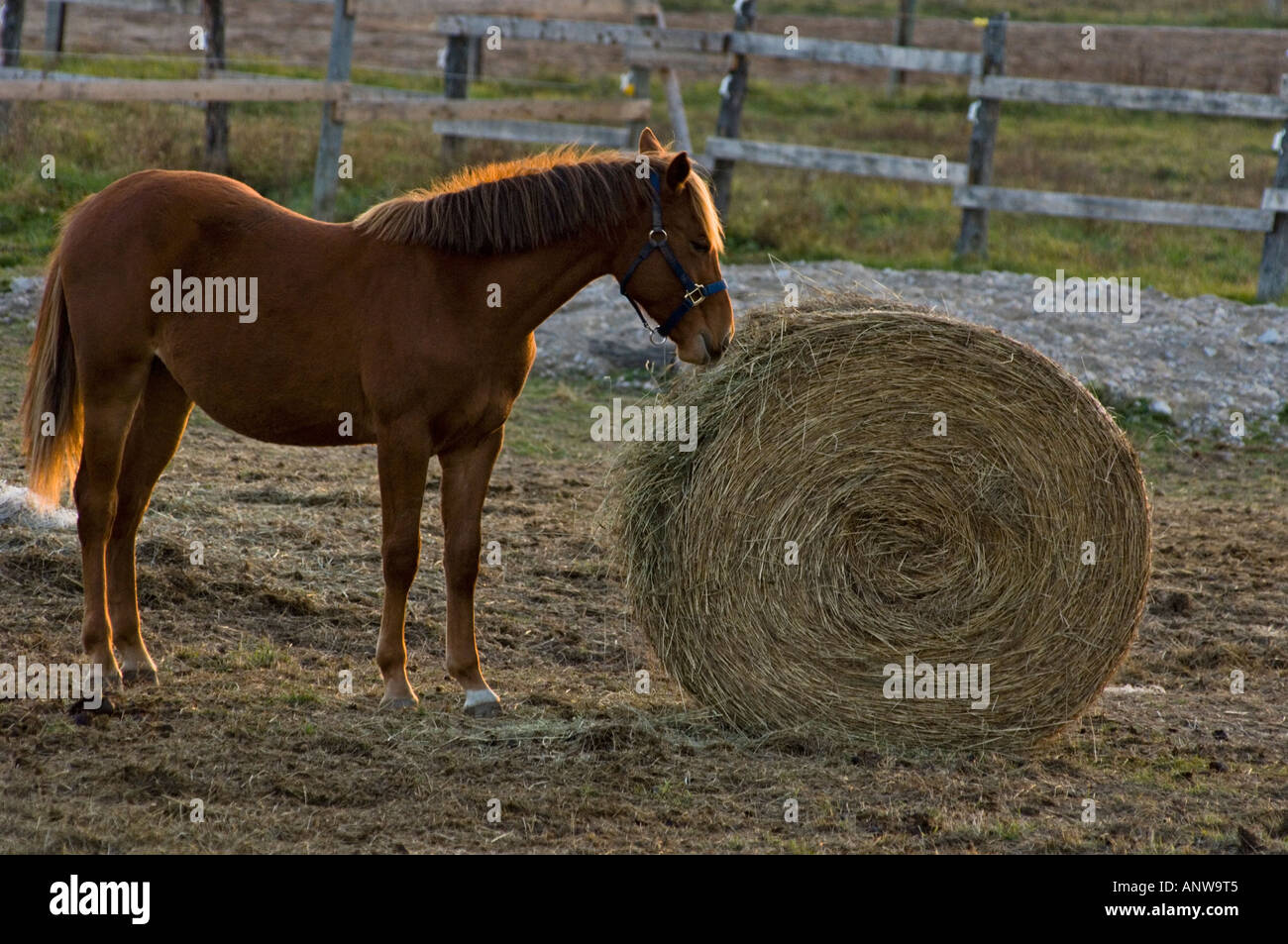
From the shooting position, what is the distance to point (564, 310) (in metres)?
10.1

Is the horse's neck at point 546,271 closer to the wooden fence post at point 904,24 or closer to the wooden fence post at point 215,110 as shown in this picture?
the wooden fence post at point 215,110

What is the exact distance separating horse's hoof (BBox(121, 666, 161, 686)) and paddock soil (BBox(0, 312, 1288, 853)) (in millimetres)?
85

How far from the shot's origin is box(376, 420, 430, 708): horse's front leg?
438 cm

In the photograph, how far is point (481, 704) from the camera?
460cm

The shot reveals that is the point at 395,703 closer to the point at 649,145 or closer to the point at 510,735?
the point at 510,735

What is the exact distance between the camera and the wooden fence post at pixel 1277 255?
10500 mm

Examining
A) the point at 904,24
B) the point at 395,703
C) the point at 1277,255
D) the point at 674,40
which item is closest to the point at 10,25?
the point at 674,40

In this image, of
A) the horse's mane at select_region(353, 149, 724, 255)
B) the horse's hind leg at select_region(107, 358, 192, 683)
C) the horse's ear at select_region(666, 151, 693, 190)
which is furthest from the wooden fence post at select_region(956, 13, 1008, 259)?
the horse's hind leg at select_region(107, 358, 192, 683)

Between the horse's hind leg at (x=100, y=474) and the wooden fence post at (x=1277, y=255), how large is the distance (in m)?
8.86

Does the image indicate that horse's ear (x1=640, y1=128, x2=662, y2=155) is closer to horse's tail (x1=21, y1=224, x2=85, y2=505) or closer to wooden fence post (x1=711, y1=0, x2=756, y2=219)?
horse's tail (x1=21, y1=224, x2=85, y2=505)

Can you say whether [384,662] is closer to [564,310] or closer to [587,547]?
[587,547]

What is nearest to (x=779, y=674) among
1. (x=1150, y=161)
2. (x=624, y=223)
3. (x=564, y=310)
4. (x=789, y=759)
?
(x=789, y=759)

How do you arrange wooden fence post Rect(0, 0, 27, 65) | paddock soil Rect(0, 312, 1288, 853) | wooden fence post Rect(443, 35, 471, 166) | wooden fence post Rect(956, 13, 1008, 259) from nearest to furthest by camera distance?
1. paddock soil Rect(0, 312, 1288, 853)
2. wooden fence post Rect(956, 13, 1008, 259)
3. wooden fence post Rect(0, 0, 27, 65)
4. wooden fence post Rect(443, 35, 471, 166)

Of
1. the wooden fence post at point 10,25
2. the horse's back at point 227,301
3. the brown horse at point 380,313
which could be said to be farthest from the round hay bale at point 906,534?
the wooden fence post at point 10,25
